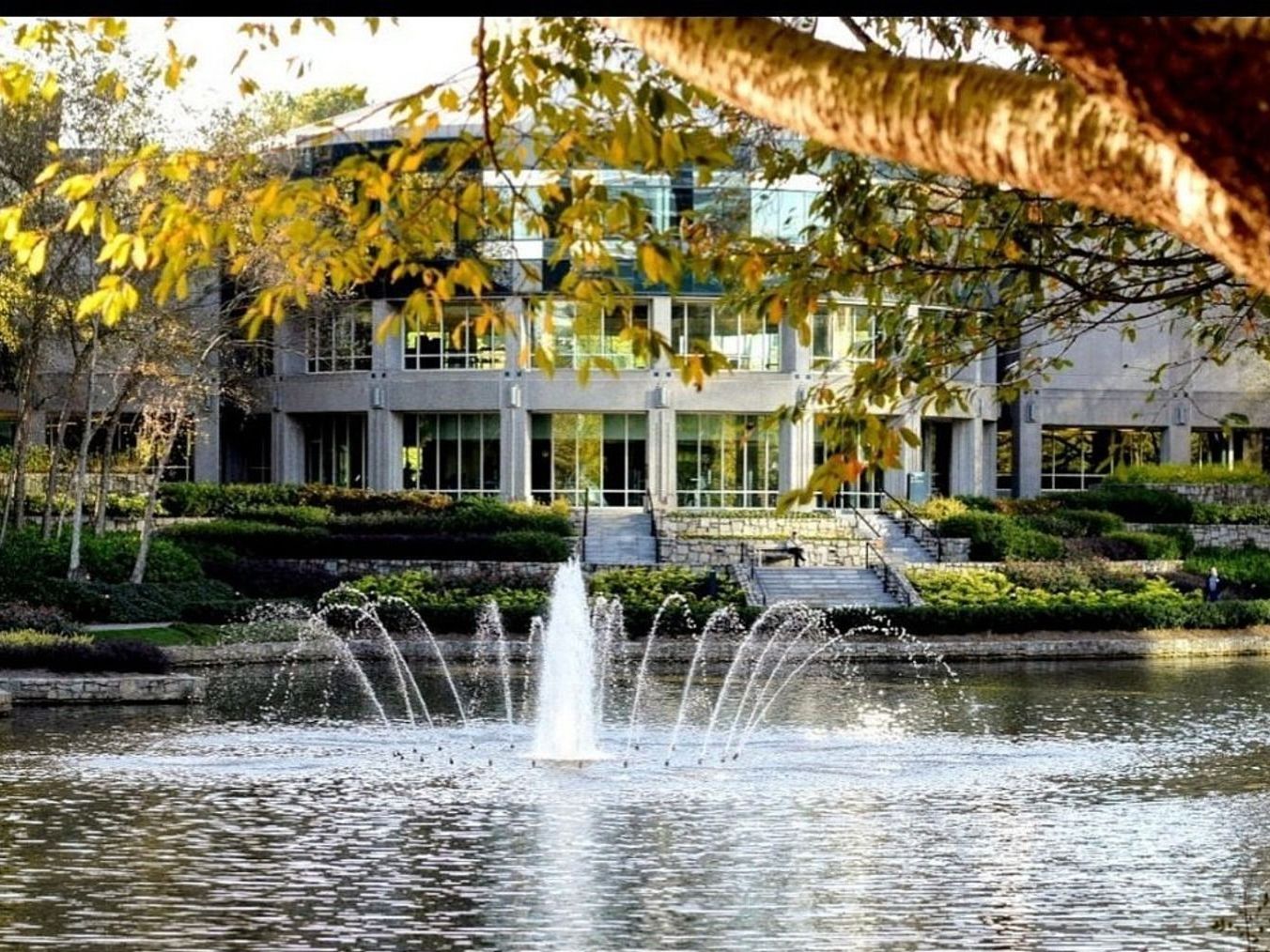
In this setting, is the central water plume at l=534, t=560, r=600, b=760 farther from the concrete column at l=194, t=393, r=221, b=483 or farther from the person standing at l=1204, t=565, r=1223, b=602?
the concrete column at l=194, t=393, r=221, b=483

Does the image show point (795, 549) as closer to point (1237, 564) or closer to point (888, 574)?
point (888, 574)

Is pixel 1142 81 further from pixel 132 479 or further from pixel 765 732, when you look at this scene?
pixel 132 479

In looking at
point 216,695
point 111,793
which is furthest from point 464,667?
point 111,793

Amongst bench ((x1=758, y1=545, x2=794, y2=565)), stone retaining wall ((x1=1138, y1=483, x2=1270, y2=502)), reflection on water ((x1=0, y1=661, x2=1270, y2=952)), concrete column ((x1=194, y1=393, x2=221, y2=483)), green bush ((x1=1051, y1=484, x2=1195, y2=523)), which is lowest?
reflection on water ((x1=0, y1=661, x2=1270, y2=952))

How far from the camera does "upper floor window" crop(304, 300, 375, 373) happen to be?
58.4m

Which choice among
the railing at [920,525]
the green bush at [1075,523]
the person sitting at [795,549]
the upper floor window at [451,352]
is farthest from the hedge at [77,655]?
the upper floor window at [451,352]

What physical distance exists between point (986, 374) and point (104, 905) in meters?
55.0

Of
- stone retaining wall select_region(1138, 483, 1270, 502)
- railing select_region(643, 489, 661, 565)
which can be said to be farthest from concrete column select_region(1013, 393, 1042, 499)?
railing select_region(643, 489, 661, 565)

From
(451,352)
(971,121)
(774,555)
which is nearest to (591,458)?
(451,352)

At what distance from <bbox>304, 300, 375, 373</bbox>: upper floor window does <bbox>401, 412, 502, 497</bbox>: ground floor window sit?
2.24 metres

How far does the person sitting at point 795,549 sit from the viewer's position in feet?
145

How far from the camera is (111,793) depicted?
1830 centimetres

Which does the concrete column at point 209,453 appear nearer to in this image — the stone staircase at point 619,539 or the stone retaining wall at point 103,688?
the stone staircase at point 619,539

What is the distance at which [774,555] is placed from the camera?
148ft
